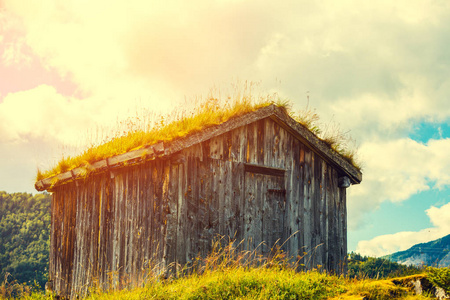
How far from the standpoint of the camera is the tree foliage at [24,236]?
48188mm

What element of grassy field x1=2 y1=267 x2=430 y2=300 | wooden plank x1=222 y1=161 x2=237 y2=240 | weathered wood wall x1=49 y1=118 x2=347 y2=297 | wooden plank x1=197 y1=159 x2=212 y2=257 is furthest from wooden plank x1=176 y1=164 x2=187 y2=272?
grassy field x1=2 y1=267 x2=430 y2=300

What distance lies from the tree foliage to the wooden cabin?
37.2 meters

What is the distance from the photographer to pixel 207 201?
9234 mm

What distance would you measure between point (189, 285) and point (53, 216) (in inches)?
322

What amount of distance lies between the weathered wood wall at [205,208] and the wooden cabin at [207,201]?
22 millimetres

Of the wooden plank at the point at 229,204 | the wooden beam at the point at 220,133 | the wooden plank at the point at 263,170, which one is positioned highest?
the wooden beam at the point at 220,133

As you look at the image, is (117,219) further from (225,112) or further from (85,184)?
(225,112)

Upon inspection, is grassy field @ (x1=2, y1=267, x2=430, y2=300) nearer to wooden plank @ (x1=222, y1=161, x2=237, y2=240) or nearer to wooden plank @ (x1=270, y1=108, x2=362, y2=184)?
wooden plank @ (x1=222, y1=161, x2=237, y2=240)

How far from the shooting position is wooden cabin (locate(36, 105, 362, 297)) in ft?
29.1

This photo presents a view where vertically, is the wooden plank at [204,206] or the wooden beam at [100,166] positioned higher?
the wooden beam at [100,166]

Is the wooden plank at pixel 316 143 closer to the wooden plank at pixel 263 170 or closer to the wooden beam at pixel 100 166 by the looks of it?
the wooden plank at pixel 263 170

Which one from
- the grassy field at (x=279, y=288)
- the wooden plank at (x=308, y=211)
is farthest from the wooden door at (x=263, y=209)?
the grassy field at (x=279, y=288)

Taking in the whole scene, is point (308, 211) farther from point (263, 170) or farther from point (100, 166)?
point (100, 166)

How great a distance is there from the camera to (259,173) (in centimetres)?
1018
